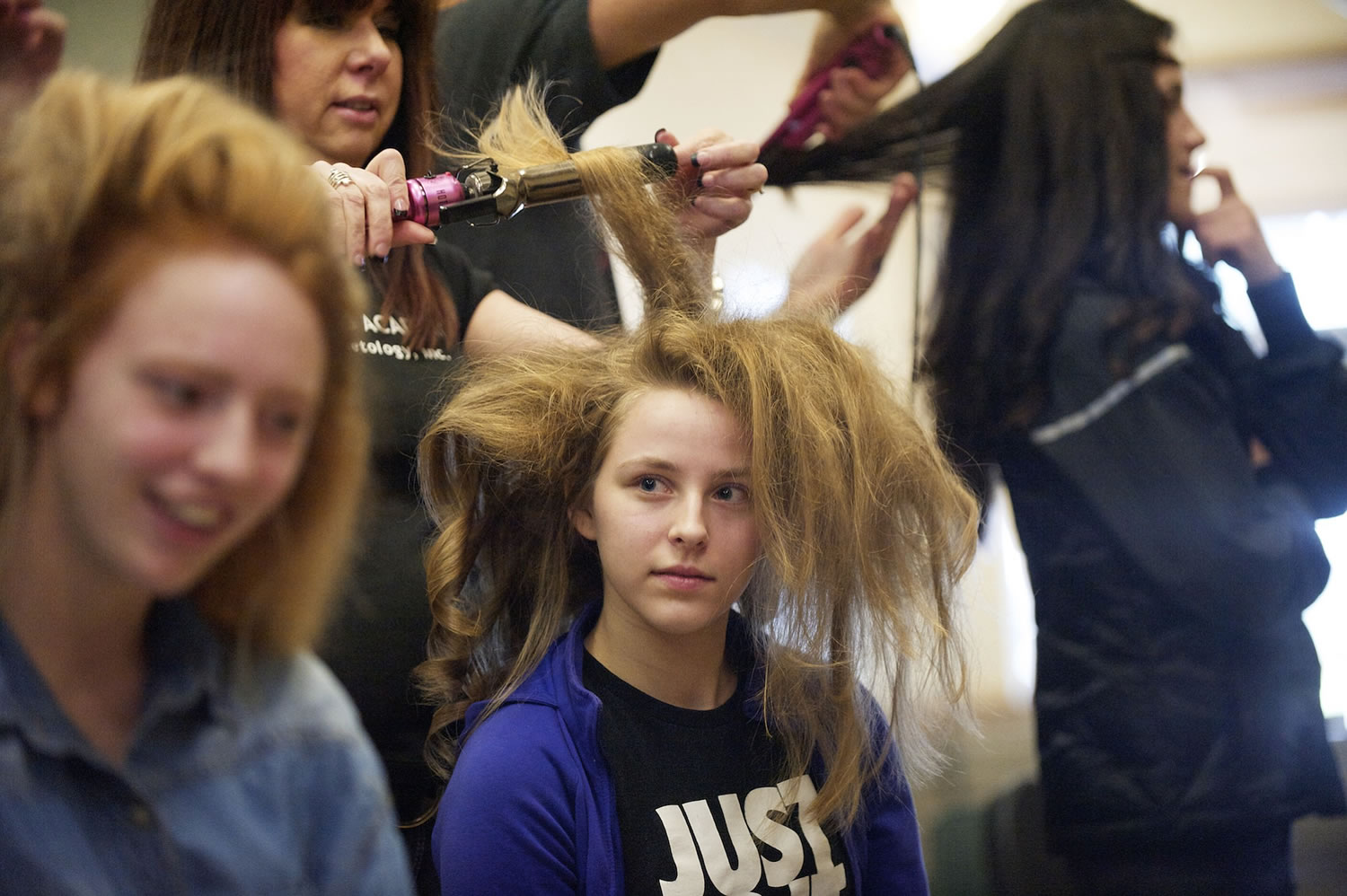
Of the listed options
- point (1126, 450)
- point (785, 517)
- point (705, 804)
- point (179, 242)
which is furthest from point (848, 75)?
point (179, 242)

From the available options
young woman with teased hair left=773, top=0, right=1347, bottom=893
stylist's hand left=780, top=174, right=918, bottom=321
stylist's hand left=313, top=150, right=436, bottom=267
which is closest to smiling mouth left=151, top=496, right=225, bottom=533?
stylist's hand left=313, top=150, right=436, bottom=267

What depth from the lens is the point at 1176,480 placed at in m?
1.18

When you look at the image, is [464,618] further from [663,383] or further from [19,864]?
[19,864]

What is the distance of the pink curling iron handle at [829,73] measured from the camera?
1145mm

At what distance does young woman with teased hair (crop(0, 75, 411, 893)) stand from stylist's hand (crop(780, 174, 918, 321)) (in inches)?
26.6

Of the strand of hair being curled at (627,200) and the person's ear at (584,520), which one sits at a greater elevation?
the strand of hair being curled at (627,200)

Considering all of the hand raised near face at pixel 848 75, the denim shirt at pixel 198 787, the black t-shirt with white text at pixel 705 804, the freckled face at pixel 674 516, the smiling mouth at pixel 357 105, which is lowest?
Result: the black t-shirt with white text at pixel 705 804

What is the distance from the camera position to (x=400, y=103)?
0.85 meters

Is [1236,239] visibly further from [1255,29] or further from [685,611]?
[685,611]

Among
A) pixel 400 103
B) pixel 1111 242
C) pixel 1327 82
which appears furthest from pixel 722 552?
pixel 1327 82

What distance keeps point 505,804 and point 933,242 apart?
2.44 ft

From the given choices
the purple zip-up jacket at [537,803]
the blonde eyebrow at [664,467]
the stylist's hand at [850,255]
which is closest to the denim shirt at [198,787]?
the purple zip-up jacket at [537,803]

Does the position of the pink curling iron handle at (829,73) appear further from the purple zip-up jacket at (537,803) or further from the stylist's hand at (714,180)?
the purple zip-up jacket at (537,803)

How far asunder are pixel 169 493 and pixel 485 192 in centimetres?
41
